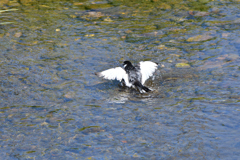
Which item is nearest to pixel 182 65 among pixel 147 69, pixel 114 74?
pixel 147 69

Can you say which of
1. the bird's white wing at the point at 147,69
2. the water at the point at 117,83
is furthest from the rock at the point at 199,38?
the bird's white wing at the point at 147,69

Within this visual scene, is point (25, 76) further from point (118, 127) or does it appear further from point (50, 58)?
point (118, 127)

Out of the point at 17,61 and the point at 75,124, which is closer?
the point at 75,124

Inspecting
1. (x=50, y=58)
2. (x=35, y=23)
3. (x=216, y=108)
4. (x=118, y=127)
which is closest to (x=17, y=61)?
(x=50, y=58)

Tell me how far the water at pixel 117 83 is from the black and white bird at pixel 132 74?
22 centimetres

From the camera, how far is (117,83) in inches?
309

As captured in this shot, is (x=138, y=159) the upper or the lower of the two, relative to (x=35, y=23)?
lower

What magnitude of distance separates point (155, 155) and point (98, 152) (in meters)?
0.90

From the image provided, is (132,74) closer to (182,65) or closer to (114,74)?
(114,74)

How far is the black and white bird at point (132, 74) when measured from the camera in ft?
24.0

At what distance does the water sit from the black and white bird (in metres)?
0.22

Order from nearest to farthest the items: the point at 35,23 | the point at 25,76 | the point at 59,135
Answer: the point at 59,135
the point at 25,76
the point at 35,23

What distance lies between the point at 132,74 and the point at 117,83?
0.53 m

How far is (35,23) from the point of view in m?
10.9
